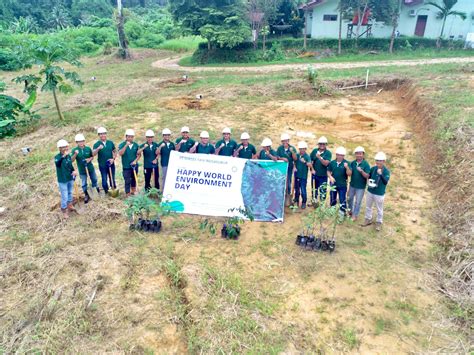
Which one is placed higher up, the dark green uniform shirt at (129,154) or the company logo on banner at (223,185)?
the dark green uniform shirt at (129,154)

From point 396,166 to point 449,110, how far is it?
3.23 meters

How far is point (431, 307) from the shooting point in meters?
5.52

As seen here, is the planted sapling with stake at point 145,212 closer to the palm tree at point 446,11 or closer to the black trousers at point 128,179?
the black trousers at point 128,179

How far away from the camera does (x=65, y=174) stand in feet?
24.7

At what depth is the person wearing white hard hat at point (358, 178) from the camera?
716 cm

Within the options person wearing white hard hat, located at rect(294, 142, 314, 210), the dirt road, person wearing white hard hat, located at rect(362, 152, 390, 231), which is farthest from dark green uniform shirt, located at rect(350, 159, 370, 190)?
the dirt road

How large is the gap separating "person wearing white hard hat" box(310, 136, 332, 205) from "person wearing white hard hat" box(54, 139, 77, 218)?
16.8 ft

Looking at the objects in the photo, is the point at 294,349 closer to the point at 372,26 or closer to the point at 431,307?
the point at 431,307

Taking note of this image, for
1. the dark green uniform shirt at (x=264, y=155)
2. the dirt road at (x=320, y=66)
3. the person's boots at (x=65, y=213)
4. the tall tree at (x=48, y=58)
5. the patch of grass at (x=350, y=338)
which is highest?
the tall tree at (x=48, y=58)

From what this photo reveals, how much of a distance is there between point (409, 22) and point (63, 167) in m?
31.3

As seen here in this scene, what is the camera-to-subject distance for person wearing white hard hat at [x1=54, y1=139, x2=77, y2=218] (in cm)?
742

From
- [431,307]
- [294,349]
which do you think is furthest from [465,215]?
[294,349]

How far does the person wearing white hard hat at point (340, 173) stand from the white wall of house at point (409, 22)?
24.6 metres

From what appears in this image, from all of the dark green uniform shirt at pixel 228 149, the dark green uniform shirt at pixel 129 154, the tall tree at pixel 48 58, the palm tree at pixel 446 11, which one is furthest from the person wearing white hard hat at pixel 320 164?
the palm tree at pixel 446 11
